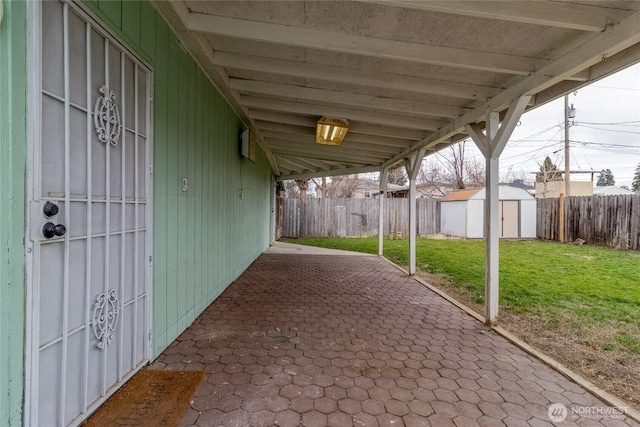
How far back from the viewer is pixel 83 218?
164 cm

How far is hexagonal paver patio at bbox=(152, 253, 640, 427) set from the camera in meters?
1.79

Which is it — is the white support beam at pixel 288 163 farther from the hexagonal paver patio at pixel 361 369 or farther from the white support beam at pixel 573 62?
the white support beam at pixel 573 62

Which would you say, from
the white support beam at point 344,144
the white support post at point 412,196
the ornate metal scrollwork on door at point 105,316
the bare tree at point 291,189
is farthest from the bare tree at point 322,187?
the ornate metal scrollwork on door at point 105,316

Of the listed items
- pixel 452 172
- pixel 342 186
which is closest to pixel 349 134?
pixel 342 186

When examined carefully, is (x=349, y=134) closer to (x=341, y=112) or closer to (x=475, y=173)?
(x=341, y=112)

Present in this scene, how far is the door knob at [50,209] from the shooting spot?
4.51 ft

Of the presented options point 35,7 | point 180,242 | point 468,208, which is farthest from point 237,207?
point 468,208

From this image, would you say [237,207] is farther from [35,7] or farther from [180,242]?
[35,7]

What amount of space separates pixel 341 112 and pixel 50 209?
11.6 ft

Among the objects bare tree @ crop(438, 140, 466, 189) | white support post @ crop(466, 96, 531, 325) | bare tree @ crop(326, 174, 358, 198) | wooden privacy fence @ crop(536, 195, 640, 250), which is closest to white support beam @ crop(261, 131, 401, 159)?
white support post @ crop(466, 96, 531, 325)

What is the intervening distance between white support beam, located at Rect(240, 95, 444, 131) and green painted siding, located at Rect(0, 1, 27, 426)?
3.17 meters

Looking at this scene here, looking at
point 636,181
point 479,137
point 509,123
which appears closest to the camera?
point 509,123

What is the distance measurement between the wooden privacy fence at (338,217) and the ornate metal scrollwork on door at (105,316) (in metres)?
10.4

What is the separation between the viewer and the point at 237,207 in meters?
5.09
